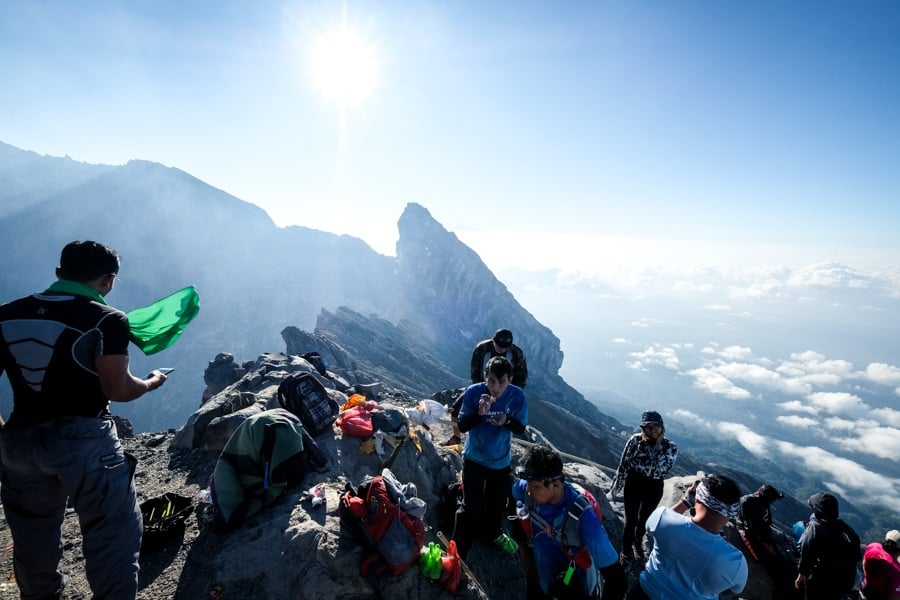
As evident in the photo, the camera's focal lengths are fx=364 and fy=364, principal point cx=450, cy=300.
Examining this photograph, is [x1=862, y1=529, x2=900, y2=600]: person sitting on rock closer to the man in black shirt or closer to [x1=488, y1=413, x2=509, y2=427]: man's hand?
[x1=488, y1=413, x2=509, y2=427]: man's hand

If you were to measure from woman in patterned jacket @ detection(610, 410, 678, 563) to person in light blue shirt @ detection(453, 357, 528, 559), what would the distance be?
118 inches

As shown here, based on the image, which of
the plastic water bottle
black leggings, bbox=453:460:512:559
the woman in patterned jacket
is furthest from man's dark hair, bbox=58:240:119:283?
the woman in patterned jacket

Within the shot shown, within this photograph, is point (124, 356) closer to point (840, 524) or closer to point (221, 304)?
point (840, 524)

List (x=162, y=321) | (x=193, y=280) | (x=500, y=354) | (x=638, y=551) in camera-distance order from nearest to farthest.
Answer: (x=162, y=321) → (x=638, y=551) → (x=500, y=354) → (x=193, y=280)

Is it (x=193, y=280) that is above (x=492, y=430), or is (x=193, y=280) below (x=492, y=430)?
below

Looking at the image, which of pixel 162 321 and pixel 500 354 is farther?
pixel 500 354

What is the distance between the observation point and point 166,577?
5.72 metres

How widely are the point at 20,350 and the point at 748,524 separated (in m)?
13.0

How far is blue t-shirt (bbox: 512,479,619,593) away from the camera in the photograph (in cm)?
425

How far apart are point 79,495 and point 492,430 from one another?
214 inches

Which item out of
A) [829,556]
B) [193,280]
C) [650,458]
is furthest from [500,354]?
[193,280]

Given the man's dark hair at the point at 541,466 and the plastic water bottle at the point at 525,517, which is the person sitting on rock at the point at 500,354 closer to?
the plastic water bottle at the point at 525,517

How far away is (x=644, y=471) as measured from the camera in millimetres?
7902

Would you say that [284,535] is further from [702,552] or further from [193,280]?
[193,280]
